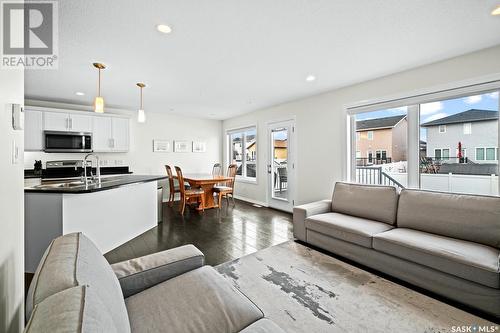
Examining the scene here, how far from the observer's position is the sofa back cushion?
279 centimetres

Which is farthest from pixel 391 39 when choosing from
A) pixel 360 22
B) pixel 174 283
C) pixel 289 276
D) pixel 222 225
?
pixel 222 225

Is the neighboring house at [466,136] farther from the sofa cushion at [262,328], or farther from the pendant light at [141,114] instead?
the pendant light at [141,114]

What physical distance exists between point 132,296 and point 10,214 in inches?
29.7

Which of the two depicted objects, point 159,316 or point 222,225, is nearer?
point 159,316

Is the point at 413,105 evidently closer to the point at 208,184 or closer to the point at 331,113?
the point at 331,113

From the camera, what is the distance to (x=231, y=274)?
2346mm

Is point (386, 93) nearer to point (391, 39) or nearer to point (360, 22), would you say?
point (391, 39)

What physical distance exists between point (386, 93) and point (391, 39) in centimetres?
117

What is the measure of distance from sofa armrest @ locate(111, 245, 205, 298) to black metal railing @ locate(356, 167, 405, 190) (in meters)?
3.22

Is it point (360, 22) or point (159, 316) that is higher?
point (360, 22)

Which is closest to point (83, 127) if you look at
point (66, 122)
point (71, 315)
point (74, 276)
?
point (66, 122)

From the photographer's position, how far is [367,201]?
2.99 metres

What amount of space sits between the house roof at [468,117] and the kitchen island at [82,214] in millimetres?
4306

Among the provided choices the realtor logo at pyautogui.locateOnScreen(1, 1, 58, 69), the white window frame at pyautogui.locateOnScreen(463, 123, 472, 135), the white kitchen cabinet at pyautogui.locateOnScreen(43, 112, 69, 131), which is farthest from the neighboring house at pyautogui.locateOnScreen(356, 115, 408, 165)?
the white kitchen cabinet at pyautogui.locateOnScreen(43, 112, 69, 131)
